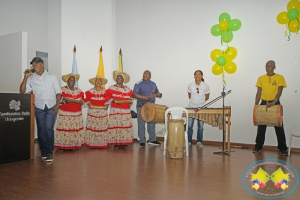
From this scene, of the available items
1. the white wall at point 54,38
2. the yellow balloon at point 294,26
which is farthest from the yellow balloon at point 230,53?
the white wall at point 54,38

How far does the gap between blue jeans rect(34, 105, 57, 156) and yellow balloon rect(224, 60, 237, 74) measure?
3986 mm

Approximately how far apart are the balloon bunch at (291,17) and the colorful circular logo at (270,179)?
9.50 feet

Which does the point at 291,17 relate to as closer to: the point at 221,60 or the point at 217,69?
the point at 221,60

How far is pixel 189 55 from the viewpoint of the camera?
757 centimetres

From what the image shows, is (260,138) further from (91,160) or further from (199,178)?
(91,160)

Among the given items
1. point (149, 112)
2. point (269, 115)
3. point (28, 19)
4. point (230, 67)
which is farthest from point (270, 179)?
point (28, 19)

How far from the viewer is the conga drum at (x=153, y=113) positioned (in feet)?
18.2

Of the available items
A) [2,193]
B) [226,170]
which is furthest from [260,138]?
[2,193]

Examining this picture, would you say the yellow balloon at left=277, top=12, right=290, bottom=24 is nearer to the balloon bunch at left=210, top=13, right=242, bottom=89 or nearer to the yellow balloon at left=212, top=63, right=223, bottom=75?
the balloon bunch at left=210, top=13, right=242, bottom=89

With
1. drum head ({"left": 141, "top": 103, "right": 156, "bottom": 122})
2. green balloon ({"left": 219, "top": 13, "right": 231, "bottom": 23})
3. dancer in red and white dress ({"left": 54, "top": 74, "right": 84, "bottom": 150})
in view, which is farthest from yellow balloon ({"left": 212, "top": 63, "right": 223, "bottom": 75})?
dancer in red and white dress ({"left": 54, "top": 74, "right": 84, "bottom": 150})

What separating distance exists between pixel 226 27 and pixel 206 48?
3.04 ft

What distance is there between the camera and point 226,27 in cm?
650

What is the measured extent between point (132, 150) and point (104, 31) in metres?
4.02

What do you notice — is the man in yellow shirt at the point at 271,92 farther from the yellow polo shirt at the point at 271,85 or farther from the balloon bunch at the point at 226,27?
the balloon bunch at the point at 226,27
